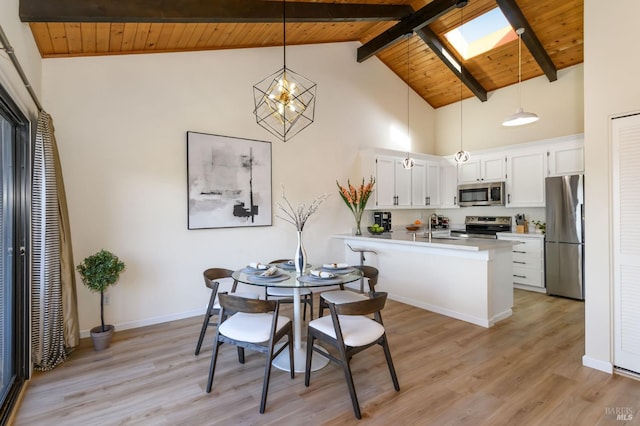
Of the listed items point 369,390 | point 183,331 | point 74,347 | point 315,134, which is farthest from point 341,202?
point 74,347

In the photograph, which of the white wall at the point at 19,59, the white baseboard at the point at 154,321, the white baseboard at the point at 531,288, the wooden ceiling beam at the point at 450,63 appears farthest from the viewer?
the white baseboard at the point at 531,288

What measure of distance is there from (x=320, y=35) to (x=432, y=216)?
13.8ft

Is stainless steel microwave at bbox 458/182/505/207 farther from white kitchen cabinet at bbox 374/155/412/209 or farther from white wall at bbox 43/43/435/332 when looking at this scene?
white wall at bbox 43/43/435/332

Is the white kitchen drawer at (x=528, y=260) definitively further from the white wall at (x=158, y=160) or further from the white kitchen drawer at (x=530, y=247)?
the white wall at (x=158, y=160)

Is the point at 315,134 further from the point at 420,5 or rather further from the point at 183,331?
the point at 183,331

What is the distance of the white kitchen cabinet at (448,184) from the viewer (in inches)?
257

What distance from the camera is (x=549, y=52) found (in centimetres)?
506

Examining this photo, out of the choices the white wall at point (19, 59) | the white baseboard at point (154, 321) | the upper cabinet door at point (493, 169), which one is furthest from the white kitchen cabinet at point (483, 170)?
the white wall at point (19, 59)

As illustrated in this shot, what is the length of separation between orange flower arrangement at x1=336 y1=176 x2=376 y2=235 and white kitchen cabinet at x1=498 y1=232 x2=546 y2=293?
2438 millimetres

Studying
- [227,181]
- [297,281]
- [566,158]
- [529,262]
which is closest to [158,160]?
[227,181]

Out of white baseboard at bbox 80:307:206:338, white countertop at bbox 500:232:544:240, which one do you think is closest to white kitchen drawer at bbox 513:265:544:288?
white countertop at bbox 500:232:544:240

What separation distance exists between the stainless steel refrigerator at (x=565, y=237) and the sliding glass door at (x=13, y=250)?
618 cm

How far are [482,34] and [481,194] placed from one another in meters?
2.65

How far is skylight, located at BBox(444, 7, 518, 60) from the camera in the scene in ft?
15.7
